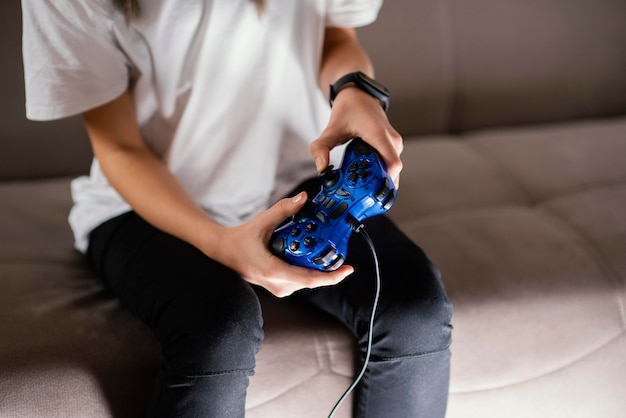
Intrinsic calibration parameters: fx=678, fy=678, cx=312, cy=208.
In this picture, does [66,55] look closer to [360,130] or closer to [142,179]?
[142,179]

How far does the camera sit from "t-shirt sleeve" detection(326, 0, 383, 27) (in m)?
0.95

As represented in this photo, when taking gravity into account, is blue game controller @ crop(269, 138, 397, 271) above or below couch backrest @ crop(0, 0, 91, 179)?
above

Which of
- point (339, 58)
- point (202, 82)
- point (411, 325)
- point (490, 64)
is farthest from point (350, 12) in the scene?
point (490, 64)

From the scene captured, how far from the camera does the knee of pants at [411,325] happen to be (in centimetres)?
81

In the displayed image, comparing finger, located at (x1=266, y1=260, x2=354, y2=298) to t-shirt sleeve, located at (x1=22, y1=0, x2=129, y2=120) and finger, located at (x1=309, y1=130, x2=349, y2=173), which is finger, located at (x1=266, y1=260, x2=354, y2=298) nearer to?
finger, located at (x1=309, y1=130, x2=349, y2=173)

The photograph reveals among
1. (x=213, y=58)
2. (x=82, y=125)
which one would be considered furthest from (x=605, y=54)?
(x=82, y=125)

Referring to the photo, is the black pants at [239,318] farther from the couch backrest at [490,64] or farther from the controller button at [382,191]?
A: the couch backrest at [490,64]

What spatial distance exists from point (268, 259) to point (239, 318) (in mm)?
100

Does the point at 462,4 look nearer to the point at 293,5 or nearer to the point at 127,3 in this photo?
the point at 293,5

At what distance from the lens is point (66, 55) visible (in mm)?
812

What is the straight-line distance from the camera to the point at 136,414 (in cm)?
84

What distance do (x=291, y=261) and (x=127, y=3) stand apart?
38 centimetres

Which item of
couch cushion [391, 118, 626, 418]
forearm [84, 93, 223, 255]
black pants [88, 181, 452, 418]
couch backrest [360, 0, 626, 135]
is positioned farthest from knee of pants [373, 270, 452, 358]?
couch backrest [360, 0, 626, 135]

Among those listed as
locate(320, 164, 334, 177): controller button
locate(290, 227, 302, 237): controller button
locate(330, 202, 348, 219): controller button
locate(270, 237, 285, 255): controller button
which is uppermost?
locate(320, 164, 334, 177): controller button
